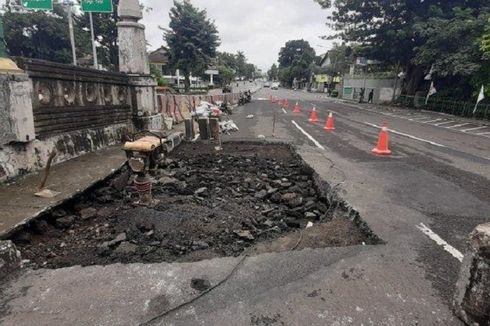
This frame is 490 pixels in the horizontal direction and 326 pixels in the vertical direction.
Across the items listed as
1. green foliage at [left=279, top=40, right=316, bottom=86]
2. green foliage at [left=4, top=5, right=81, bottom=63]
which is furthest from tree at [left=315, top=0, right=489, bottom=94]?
green foliage at [left=279, top=40, right=316, bottom=86]

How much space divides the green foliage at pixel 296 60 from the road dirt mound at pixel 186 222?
8389 centimetres

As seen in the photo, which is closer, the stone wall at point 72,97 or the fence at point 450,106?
the stone wall at point 72,97

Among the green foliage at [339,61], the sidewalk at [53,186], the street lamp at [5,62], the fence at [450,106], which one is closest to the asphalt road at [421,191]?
the sidewalk at [53,186]

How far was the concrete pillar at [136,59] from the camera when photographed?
8.69 m

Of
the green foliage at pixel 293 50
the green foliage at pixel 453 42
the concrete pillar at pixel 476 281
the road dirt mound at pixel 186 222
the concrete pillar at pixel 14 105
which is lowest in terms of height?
the road dirt mound at pixel 186 222

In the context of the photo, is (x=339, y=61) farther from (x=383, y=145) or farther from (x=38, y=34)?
(x=383, y=145)

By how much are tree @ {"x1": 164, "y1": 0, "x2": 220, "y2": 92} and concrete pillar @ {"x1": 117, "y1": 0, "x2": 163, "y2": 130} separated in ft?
73.7

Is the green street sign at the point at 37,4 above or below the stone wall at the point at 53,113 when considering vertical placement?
above

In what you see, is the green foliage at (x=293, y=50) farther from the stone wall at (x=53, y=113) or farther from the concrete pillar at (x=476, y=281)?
the concrete pillar at (x=476, y=281)

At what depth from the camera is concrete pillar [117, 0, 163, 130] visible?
28.5 ft

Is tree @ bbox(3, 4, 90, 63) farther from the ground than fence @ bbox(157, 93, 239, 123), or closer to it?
farther from the ground

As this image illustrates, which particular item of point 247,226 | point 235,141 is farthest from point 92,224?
point 235,141

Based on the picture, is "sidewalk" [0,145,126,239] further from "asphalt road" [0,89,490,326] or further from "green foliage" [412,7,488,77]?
"green foliage" [412,7,488,77]

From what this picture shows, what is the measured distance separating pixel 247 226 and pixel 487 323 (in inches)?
101
